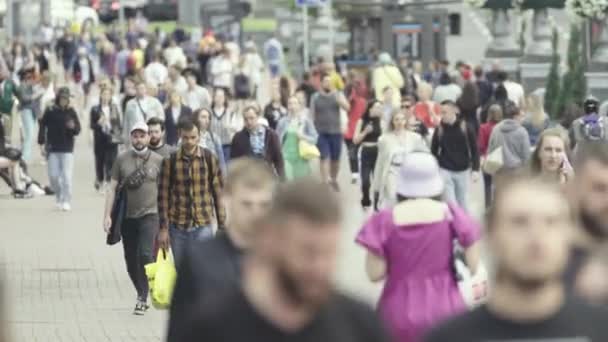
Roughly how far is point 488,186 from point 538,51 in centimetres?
1510

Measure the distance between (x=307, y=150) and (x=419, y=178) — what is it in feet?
46.1

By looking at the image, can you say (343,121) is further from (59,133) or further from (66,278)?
(66,278)

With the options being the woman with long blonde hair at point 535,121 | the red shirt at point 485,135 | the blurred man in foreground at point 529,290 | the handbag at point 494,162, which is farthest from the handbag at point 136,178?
the blurred man in foreground at point 529,290

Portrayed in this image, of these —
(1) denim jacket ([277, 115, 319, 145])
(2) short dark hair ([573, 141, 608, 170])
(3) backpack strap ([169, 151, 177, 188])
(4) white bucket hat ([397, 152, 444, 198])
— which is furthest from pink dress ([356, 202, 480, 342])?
(1) denim jacket ([277, 115, 319, 145])

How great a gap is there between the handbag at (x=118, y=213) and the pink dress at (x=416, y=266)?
6968 mm

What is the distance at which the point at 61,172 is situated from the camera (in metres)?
25.2

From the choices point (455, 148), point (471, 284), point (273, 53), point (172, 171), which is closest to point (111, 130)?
point (455, 148)

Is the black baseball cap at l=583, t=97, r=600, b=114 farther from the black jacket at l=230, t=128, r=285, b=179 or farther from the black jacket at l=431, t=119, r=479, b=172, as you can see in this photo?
the black jacket at l=230, t=128, r=285, b=179

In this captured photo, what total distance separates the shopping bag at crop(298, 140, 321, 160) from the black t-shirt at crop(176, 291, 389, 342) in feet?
58.8

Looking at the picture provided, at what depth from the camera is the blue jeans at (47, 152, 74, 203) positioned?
25.1 meters

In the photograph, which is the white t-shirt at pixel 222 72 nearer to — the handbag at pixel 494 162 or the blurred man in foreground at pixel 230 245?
the handbag at pixel 494 162

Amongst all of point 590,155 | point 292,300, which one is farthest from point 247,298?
point 590,155

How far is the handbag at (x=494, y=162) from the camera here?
64.4 feet

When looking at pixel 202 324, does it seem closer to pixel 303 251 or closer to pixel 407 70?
pixel 303 251
